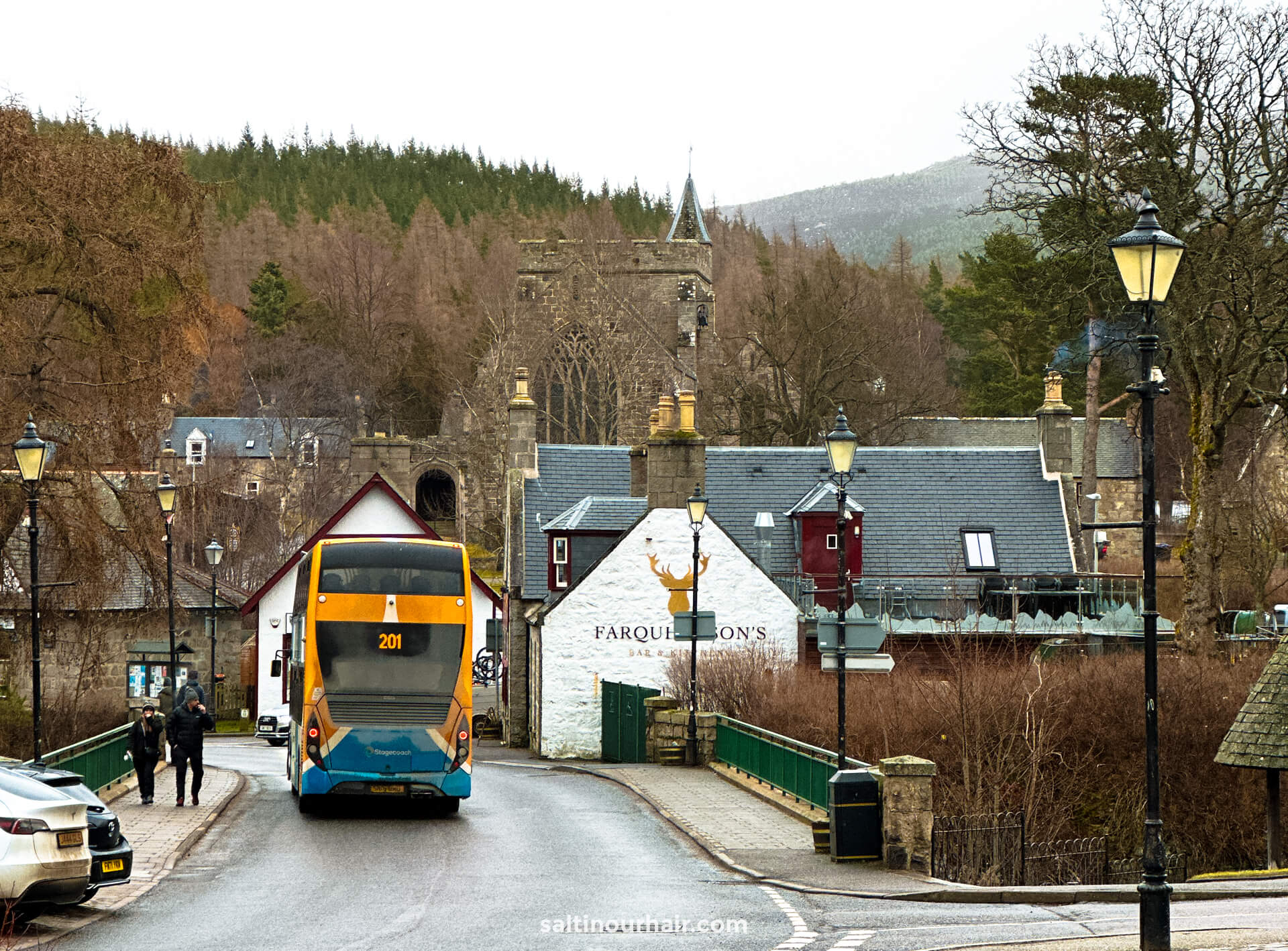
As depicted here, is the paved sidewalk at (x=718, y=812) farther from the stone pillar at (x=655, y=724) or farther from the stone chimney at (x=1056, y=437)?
the stone chimney at (x=1056, y=437)

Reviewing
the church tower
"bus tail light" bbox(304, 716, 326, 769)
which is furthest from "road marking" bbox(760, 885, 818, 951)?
the church tower

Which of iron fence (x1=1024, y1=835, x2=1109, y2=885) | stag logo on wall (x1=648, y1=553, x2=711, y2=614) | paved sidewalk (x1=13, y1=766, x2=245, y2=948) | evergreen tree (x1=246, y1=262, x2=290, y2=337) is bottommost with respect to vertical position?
iron fence (x1=1024, y1=835, x2=1109, y2=885)

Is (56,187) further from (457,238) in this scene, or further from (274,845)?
(457,238)

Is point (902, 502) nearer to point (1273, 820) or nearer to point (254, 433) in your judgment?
point (1273, 820)

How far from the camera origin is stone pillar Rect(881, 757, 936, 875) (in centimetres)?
1761

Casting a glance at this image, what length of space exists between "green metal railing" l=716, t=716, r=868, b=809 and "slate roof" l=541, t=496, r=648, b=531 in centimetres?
1147

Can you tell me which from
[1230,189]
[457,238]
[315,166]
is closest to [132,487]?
[1230,189]

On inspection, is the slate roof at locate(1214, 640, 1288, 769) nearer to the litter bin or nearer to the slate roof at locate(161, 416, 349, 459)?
the litter bin

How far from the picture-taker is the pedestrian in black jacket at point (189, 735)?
23047mm

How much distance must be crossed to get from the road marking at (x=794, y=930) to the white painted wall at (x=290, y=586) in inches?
1363

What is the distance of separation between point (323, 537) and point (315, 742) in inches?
1107

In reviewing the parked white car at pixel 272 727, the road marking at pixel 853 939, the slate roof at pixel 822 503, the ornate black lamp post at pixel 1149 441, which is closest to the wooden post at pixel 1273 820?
the ornate black lamp post at pixel 1149 441

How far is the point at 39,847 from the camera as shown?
1345 cm

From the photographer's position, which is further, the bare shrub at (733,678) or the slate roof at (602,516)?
the slate roof at (602,516)
